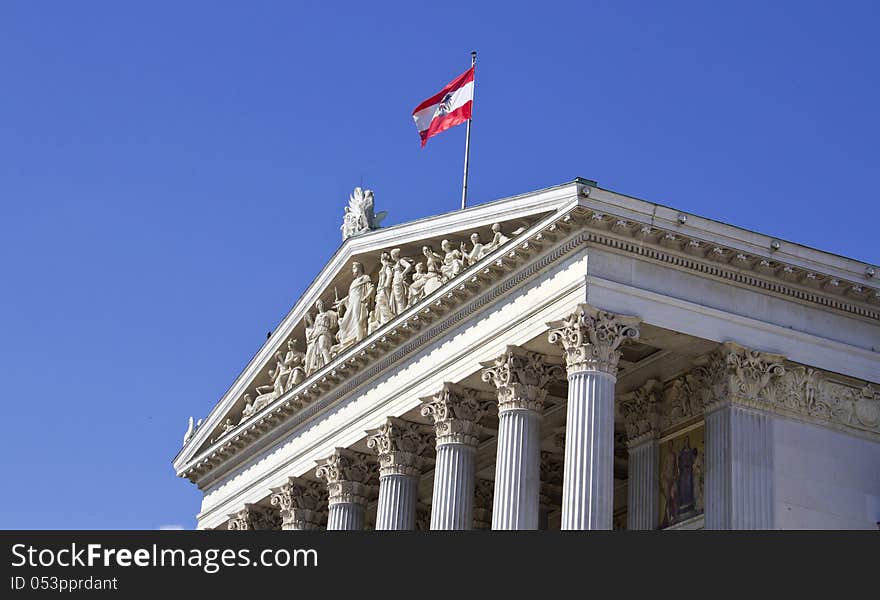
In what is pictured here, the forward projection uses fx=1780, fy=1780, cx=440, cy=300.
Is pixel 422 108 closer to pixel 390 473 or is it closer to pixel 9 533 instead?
pixel 390 473

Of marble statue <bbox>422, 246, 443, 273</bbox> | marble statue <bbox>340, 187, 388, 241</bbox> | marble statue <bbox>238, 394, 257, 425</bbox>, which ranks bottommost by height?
marble statue <bbox>238, 394, 257, 425</bbox>

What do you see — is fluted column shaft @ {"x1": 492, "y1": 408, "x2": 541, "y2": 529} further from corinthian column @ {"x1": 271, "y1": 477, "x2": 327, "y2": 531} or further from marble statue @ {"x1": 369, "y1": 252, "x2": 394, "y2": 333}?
corinthian column @ {"x1": 271, "y1": 477, "x2": 327, "y2": 531}

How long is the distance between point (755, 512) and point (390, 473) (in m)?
11.9

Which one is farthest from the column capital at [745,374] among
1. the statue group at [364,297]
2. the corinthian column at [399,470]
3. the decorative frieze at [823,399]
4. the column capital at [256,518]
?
the column capital at [256,518]

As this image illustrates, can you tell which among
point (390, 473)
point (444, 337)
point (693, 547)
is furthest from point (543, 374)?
point (693, 547)

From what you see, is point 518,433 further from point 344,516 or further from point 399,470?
point 344,516

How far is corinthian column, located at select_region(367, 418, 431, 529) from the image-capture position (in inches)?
1929

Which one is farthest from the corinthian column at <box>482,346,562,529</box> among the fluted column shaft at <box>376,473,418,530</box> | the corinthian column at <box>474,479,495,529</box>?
the corinthian column at <box>474,479,495,529</box>

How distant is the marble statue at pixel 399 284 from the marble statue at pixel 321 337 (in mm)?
4113

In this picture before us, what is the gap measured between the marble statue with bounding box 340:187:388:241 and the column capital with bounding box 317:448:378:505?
21.5 feet

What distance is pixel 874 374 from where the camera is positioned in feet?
144

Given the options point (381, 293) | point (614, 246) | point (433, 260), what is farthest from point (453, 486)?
point (614, 246)

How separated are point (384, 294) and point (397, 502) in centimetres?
592

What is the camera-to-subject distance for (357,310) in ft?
170
